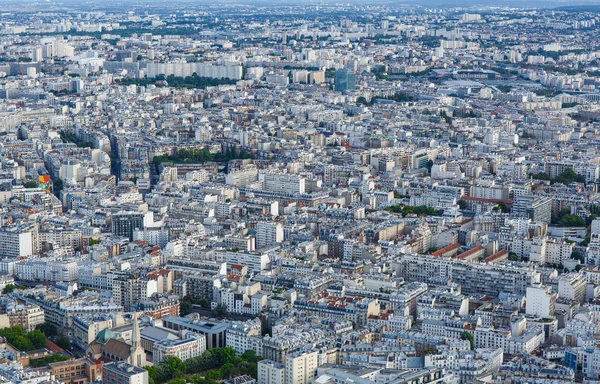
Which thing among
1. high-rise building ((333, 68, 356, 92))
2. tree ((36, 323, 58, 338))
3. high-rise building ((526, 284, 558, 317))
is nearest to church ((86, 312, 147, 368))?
tree ((36, 323, 58, 338))

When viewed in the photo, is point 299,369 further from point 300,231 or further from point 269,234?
point 300,231

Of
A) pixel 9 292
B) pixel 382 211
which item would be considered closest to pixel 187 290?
pixel 9 292

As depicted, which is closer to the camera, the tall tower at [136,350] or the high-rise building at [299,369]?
the high-rise building at [299,369]

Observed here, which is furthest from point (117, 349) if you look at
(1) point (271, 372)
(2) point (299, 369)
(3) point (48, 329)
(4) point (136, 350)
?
(2) point (299, 369)

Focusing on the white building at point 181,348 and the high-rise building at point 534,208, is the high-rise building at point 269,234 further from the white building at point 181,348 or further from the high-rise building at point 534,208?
the white building at point 181,348

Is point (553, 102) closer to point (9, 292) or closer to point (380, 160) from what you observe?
point (380, 160)

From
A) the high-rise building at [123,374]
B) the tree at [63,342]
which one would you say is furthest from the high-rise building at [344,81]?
the high-rise building at [123,374]
